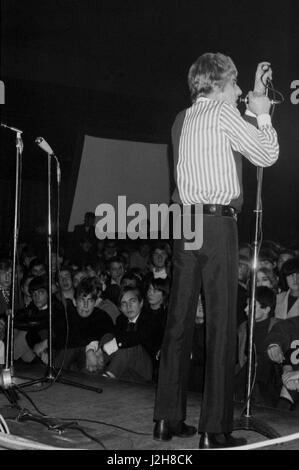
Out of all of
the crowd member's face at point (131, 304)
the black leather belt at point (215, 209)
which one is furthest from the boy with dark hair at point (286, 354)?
the black leather belt at point (215, 209)

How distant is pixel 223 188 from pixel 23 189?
8981mm

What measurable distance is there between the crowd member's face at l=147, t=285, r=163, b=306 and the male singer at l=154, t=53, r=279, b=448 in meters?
1.90

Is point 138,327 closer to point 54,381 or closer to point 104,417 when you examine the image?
point 54,381

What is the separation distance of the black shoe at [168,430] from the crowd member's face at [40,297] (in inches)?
94.6

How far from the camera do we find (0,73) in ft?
29.6

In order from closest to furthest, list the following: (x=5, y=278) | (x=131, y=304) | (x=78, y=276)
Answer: (x=131, y=304)
(x=78, y=276)
(x=5, y=278)

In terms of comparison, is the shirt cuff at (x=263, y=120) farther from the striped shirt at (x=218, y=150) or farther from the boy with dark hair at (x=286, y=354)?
the boy with dark hair at (x=286, y=354)

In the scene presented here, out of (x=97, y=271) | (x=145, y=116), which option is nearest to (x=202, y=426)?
(x=97, y=271)

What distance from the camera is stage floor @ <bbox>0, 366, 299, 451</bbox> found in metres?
2.37

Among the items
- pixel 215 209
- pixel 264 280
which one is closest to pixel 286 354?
pixel 264 280

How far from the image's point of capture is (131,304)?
13.8 feet

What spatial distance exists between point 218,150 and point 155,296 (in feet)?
6.99

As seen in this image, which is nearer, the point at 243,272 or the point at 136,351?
the point at 136,351
